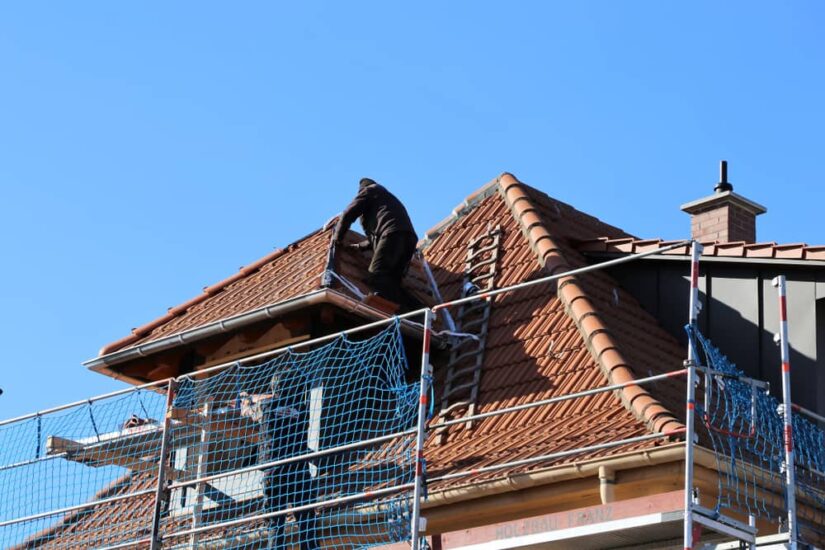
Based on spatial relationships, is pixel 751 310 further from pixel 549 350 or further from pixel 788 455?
pixel 788 455

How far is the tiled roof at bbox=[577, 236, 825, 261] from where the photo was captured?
1323 centimetres

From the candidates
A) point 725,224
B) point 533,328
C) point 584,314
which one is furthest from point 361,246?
point 725,224

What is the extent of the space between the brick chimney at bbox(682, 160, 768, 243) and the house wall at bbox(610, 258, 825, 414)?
1398 mm

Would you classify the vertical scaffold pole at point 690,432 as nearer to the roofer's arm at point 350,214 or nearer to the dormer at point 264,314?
the dormer at point 264,314

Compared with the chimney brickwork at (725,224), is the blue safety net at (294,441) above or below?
below

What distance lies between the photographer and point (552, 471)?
37.8 ft

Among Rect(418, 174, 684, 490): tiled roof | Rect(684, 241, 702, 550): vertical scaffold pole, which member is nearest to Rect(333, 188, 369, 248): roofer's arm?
Rect(418, 174, 684, 490): tiled roof

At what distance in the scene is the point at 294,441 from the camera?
1312cm

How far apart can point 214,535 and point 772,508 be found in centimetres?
470

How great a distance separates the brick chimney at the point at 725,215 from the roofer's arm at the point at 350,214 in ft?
11.4

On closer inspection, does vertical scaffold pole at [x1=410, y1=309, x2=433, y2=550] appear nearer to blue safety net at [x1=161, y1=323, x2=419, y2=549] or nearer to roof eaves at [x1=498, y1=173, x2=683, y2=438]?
blue safety net at [x1=161, y1=323, x2=419, y2=549]

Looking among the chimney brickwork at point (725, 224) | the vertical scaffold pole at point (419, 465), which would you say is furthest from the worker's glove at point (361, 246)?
the vertical scaffold pole at point (419, 465)

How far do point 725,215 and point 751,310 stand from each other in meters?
2.35

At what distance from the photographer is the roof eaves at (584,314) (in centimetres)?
1171
